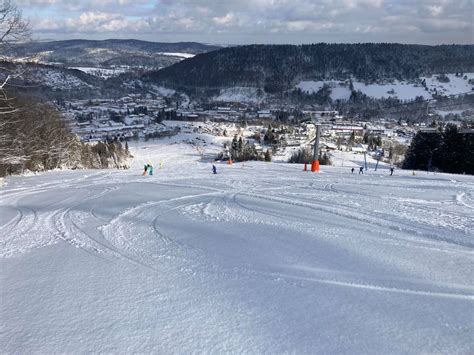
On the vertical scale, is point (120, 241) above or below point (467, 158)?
above

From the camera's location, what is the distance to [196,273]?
6645 millimetres

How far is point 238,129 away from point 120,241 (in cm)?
15573

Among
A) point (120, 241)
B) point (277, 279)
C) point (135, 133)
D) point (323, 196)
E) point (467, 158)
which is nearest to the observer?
point (277, 279)

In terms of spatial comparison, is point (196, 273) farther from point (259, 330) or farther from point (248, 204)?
point (248, 204)

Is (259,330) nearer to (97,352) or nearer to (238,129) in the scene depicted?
(97,352)

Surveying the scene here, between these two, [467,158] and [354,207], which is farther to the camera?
[467,158]

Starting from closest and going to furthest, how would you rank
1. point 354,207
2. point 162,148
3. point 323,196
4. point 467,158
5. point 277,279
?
point 277,279 → point 354,207 → point 323,196 → point 467,158 → point 162,148

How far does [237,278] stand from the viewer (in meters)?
6.42

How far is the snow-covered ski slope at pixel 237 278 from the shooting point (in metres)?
4.77

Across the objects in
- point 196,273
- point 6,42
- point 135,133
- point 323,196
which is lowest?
point 135,133

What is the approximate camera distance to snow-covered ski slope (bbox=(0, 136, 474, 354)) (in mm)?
4766

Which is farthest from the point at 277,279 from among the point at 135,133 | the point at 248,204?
the point at 135,133

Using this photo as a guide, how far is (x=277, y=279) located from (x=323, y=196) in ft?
26.8

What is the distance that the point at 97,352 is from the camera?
4.52 m
